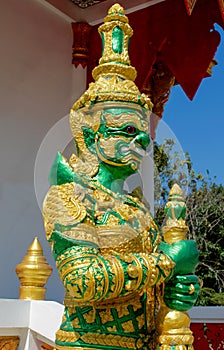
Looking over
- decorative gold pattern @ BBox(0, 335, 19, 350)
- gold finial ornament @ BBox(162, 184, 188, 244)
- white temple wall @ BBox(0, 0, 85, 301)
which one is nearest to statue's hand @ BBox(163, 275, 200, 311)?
gold finial ornament @ BBox(162, 184, 188, 244)

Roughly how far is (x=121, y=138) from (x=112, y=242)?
0.88 feet

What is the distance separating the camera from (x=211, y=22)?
2.28 m

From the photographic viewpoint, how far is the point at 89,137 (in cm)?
131

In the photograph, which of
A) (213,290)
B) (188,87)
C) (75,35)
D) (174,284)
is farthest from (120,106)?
(213,290)

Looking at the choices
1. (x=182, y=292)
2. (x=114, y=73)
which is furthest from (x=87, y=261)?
(x=114, y=73)

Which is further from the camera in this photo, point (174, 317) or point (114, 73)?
point (114, 73)

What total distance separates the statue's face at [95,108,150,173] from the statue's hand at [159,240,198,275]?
0.23 metres

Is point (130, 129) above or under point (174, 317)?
above

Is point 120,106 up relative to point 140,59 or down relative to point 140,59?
down

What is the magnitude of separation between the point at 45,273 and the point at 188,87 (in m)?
1.13

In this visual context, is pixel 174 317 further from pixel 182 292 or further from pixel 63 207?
pixel 63 207

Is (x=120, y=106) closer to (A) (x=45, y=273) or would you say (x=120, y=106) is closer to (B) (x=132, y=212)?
(B) (x=132, y=212)

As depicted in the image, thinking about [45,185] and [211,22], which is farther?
[211,22]

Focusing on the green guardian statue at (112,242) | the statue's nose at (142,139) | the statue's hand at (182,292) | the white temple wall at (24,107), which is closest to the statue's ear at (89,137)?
the green guardian statue at (112,242)
